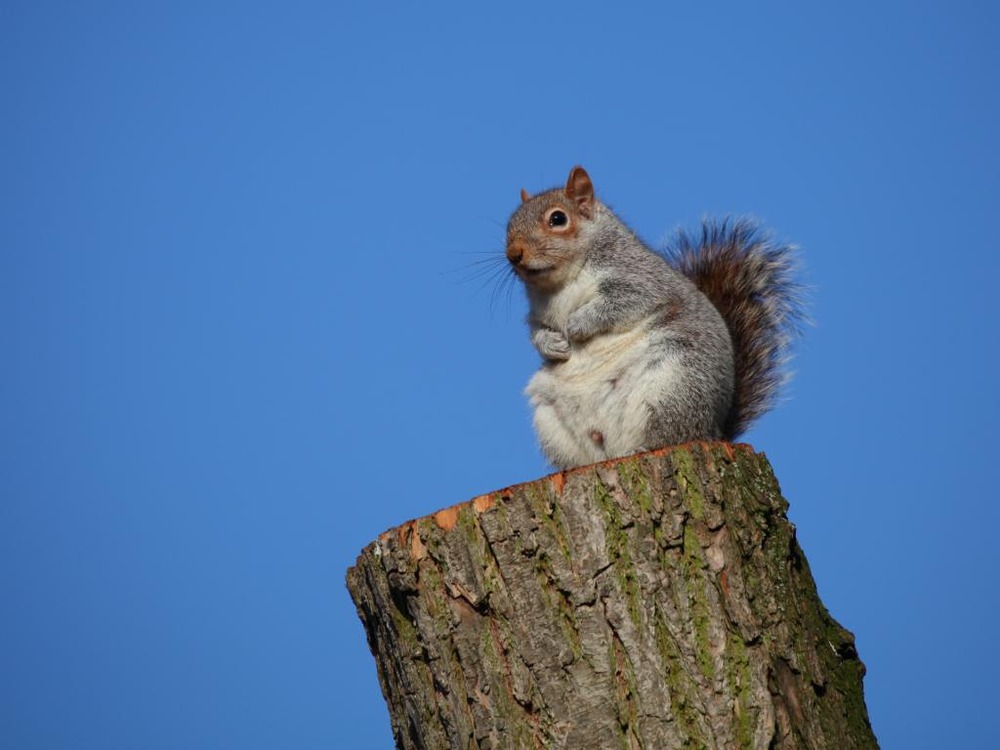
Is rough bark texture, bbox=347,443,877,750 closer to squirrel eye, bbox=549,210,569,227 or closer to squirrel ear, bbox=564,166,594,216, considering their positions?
squirrel eye, bbox=549,210,569,227

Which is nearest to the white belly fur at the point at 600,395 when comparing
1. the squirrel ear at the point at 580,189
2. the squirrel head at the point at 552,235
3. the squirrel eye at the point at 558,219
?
the squirrel head at the point at 552,235

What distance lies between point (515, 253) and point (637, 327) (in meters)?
0.70

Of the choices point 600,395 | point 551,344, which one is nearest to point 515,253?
point 551,344

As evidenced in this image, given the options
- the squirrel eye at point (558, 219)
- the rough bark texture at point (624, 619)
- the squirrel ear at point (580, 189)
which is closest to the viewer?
the rough bark texture at point (624, 619)

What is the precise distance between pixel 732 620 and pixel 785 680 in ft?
0.74

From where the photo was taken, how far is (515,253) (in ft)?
16.4

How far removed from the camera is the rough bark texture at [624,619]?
304 centimetres

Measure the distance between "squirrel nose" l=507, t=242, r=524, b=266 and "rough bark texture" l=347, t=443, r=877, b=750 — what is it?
1.84 m

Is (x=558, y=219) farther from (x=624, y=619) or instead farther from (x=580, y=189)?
(x=624, y=619)

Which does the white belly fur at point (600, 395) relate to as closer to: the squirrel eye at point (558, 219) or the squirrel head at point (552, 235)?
the squirrel head at point (552, 235)

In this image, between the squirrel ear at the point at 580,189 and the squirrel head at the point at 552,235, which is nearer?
the squirrel head at the point at 552,235

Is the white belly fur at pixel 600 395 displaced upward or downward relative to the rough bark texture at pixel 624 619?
upward

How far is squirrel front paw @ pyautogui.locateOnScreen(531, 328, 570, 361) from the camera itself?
485 centimetres

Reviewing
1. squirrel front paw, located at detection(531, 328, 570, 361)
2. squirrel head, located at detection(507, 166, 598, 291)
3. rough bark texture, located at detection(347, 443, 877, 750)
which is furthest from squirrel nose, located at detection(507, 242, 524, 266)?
rough bark texture, located at detection(347, 443, 877, 750)
